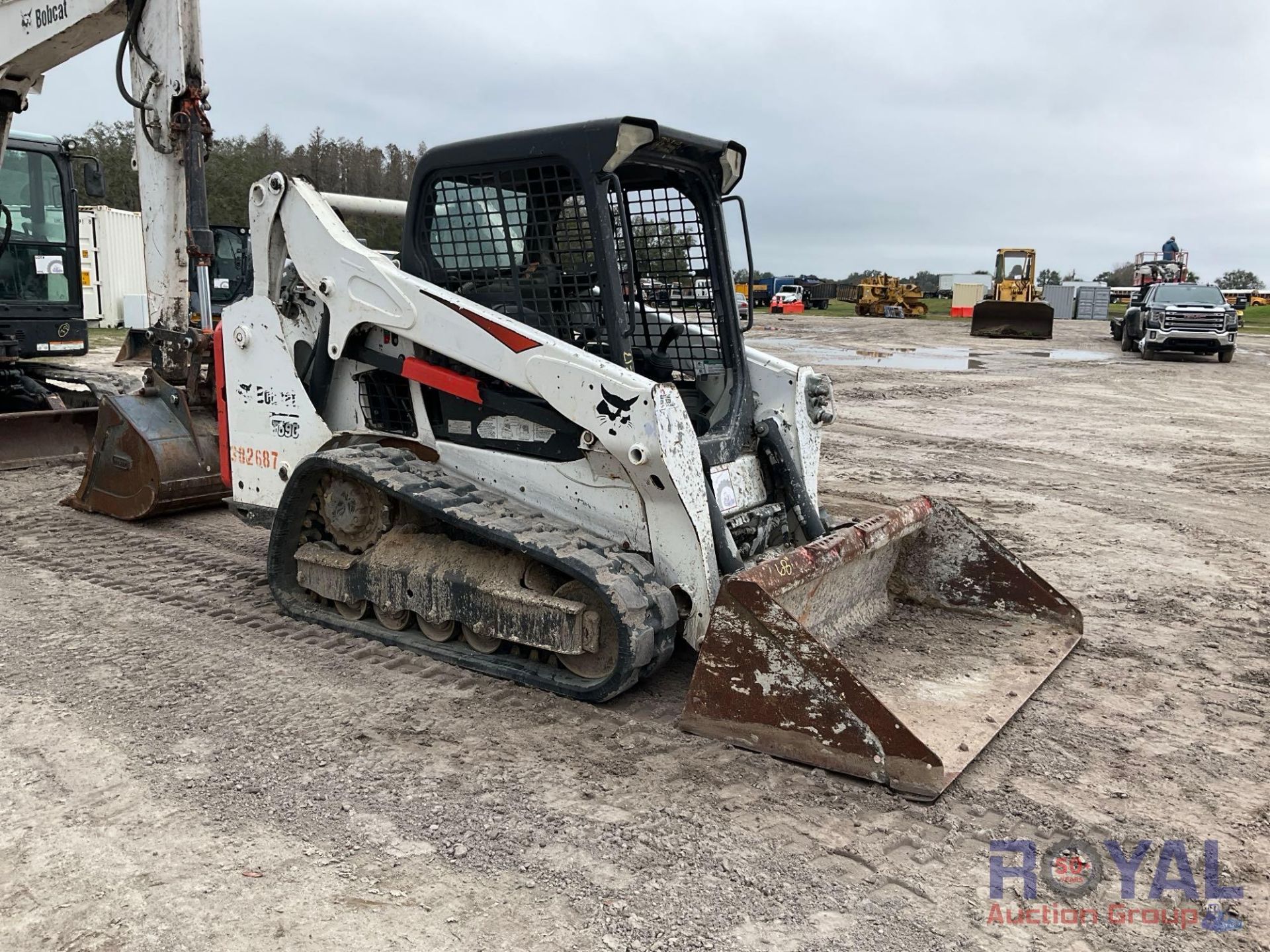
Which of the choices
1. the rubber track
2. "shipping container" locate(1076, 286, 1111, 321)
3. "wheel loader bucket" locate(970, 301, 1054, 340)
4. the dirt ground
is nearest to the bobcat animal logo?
the dirt ground

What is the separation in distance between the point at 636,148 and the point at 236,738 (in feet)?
8.50

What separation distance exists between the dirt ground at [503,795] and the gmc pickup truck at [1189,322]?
52.3 ft

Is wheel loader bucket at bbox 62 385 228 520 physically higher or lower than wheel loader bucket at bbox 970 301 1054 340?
lower

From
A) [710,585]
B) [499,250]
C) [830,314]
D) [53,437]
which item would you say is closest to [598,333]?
[499,250]

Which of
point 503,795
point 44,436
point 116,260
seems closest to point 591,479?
point 503,795

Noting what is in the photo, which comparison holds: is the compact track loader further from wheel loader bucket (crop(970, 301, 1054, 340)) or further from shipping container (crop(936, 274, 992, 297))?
shipping container (crop(936, 274, 992, 297))

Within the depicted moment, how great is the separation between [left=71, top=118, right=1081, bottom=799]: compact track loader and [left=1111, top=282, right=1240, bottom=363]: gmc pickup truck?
1736 cm

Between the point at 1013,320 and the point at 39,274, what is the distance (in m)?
24.7

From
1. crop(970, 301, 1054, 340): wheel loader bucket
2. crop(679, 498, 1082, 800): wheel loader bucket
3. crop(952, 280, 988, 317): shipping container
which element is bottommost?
crop(679, 498, 1082, 800): wheel loader bucket

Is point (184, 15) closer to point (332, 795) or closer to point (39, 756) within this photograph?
point (39, 756)

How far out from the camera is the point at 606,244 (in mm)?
4047

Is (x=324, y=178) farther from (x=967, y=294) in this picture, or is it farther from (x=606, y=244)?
(x=606, y=244)

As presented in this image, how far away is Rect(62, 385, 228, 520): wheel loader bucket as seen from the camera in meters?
6.36

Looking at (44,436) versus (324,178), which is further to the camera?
(324,178)
